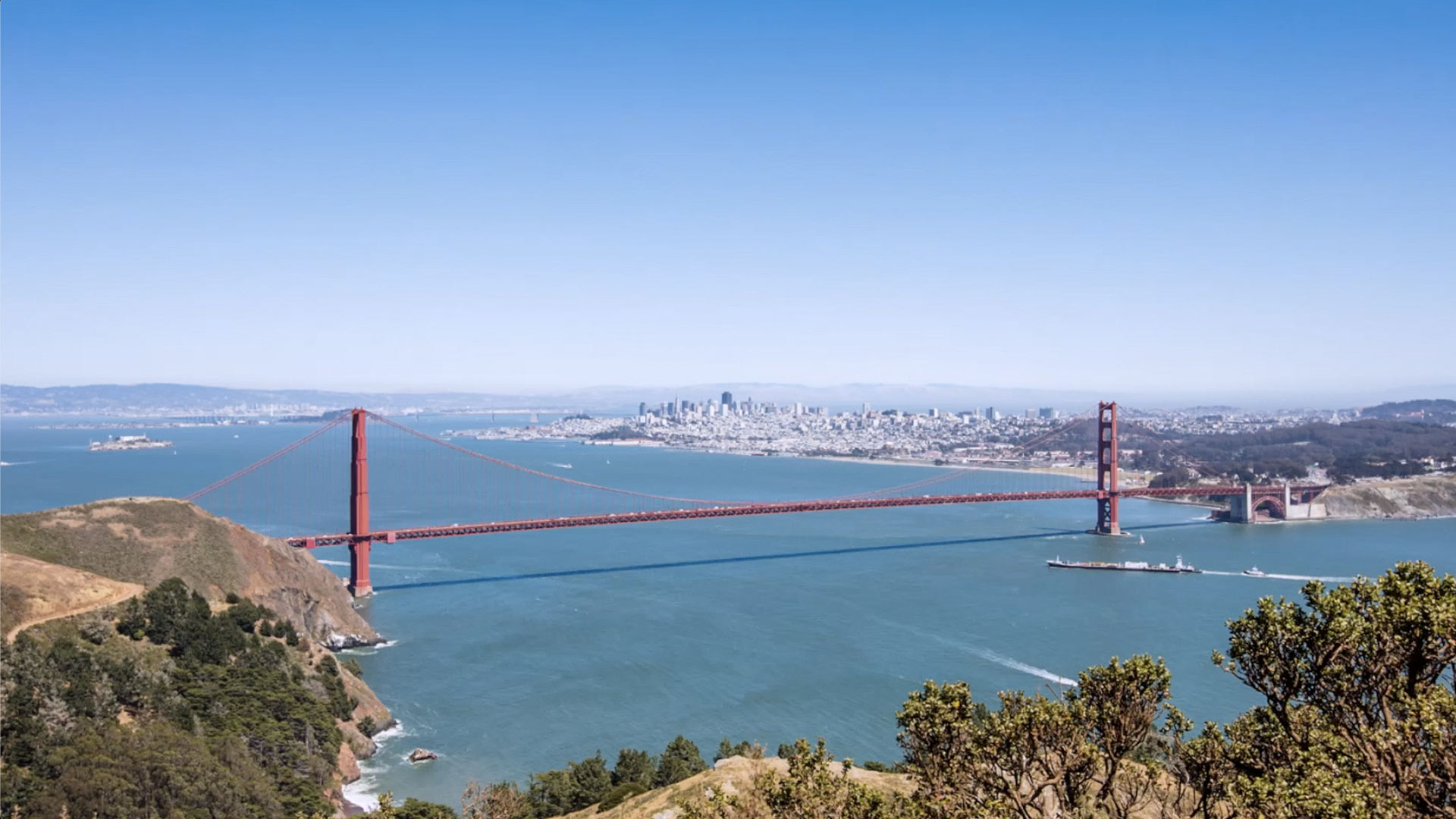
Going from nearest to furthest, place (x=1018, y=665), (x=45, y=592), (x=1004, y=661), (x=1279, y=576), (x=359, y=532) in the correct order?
(x=45, y=592)
(x=1018, y=665)
(x=1004, y=661)
(x=359, y=532)
(x=1279, y=576)

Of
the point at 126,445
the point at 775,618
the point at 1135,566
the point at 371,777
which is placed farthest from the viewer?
the point at 126,445

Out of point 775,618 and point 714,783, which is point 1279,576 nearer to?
point 775,618

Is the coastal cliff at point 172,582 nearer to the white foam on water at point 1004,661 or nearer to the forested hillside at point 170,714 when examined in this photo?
the forested hillside at point 170,714

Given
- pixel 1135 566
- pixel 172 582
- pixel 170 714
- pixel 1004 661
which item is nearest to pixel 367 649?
pixel 172 582

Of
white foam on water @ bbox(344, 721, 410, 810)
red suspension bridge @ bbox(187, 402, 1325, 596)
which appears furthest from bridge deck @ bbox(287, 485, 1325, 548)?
white foam on water @ bbox(344, 721, 410, 810)

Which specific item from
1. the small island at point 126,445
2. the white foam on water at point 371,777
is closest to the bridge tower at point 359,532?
the white foam on water at point 371,777

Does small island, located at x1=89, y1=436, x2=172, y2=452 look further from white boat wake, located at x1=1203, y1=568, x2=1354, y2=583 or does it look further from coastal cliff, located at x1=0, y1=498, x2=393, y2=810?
white boat wake, located at x1=1203, y1=568, x2=1354, y2=583
